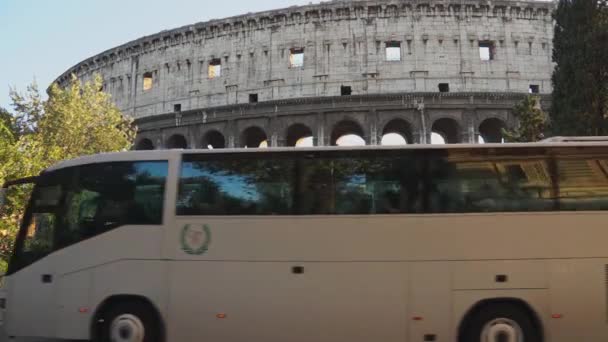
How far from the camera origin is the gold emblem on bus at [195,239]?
6.40 m

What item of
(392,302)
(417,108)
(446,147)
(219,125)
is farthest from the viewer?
(219,125)

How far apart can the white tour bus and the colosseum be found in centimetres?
2712

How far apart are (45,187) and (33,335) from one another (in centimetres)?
228

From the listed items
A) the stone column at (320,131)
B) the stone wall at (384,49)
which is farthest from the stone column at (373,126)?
the stone column at (320,131)

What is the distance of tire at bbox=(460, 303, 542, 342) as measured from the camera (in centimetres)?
619

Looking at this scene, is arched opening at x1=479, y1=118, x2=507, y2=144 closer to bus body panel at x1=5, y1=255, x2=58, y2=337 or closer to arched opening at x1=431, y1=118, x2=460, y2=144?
arched opening at x1=431, y1=118, x2=460, y2=144

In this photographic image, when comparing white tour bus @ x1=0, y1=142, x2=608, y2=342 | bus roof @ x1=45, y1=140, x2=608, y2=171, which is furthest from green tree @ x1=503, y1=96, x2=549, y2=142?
white tour bus @ x1=0, y1=142, x2=608, y2=342

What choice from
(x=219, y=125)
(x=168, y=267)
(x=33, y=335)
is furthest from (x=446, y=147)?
(x=219, y=125)

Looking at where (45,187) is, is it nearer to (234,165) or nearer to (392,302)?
(234,165)

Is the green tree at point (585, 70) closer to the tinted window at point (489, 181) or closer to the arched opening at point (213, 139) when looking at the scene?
the tinted window at point (489, 181)

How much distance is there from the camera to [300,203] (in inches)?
253

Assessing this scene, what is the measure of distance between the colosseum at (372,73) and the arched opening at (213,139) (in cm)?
20

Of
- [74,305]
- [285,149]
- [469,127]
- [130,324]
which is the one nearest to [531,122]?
[469,127]

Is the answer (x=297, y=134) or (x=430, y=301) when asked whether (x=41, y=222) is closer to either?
(x=430, y=301)
